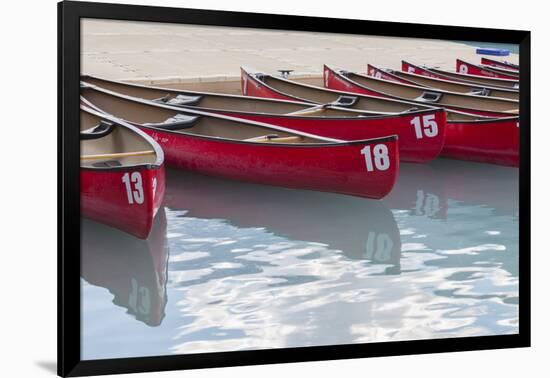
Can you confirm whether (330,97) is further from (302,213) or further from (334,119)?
(302,213)

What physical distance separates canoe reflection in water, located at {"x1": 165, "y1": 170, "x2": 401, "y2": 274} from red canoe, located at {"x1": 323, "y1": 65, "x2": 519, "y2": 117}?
45 centimetres

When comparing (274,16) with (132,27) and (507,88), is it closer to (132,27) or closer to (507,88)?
(132,27)

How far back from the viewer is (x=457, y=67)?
486 centimetres

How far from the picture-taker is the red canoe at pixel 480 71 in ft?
15.9

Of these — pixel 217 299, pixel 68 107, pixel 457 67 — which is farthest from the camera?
pixel 457 67

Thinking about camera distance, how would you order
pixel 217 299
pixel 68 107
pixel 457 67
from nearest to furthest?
pixel 68 107
pixel 217 299
pixel 457 67

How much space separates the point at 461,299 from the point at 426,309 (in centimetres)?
15

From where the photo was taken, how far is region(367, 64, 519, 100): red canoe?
4699 mm

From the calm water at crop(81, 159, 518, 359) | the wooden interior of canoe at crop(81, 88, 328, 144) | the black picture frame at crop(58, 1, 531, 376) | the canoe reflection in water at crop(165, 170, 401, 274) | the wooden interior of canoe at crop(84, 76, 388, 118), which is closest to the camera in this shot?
the black picture frame at crop(58, 1, 531, 376)

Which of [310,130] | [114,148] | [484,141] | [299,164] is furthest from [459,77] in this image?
[114,148]

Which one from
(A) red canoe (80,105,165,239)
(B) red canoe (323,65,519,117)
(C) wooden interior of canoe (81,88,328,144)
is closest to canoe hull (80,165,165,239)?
(A) red canoe (80,105,165,239)

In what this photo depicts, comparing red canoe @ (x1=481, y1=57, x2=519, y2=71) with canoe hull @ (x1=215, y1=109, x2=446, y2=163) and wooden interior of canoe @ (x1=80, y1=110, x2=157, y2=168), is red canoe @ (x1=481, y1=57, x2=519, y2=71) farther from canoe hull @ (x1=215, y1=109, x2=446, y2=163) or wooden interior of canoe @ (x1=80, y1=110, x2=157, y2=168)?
wooden interior of canoe @ (x1=80, y1=110, x2=157, y2=168)

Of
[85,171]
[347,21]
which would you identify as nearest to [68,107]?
[85,171]

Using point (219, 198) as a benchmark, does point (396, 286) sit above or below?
below
